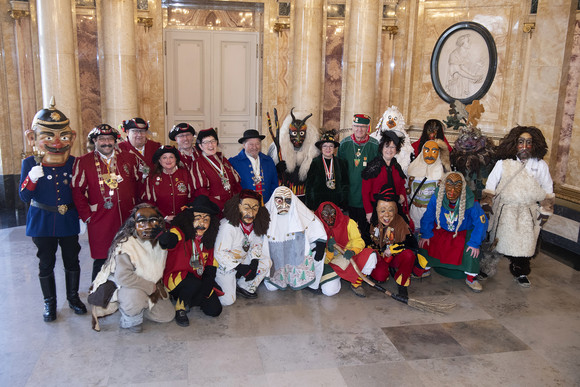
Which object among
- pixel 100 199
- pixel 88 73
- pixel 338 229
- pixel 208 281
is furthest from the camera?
pixel 88 73

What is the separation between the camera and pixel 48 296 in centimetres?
505

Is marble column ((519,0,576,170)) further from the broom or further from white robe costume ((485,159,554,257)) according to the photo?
the broom

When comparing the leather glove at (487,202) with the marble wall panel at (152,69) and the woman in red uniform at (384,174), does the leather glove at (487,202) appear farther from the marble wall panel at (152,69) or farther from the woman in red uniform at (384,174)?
the marble wall panel at (152,69)

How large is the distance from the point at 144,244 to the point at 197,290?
0.72 meters

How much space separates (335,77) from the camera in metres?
9.68

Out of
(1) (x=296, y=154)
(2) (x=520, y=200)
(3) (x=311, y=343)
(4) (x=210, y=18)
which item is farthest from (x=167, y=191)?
(4) (x=210, y=18)

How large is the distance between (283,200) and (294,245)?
1.81 feet

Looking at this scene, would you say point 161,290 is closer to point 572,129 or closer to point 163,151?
point 163,151

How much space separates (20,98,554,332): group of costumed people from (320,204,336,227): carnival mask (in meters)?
0.01

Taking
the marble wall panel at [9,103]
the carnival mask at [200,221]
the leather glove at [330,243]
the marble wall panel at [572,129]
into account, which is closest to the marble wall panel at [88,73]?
the marble wall panel at [9,103]

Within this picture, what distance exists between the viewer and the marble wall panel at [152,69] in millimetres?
9039

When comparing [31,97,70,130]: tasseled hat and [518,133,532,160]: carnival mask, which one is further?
[518,133,532,160]: carnival mask

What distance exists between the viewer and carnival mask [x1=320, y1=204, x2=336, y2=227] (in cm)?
587

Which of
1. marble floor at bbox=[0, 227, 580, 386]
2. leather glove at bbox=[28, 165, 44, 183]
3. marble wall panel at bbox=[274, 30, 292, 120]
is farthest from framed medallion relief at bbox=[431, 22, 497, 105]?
leather glove at bbox=[28, 165, 44, 183]
